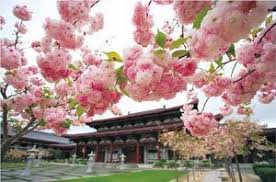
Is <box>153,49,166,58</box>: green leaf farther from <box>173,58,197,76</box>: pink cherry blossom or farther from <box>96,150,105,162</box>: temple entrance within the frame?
<box>96,150,105,162</box>: temple entrance

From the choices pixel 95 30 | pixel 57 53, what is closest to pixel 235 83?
pixel 57 53

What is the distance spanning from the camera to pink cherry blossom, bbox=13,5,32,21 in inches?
188

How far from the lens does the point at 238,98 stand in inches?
88.0

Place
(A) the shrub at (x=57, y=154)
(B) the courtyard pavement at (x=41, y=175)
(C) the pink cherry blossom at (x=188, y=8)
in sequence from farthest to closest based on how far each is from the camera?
(A) the shrub at (x=57, y=154) < (B) the courtyard pavement at (x=41, y=175) < (C) the pink cherry blossom at (x=188, y=8)

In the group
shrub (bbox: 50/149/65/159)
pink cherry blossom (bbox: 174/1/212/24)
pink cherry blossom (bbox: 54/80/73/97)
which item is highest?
shrub (bbox: 50/149/65/159)

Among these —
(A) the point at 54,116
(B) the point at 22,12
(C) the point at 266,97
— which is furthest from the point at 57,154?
(C) the point at 266,97

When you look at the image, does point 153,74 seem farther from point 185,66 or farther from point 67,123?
point 67,123

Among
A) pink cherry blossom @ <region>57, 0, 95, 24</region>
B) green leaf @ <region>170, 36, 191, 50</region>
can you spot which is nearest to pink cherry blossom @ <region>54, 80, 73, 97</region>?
pink cherry blossom @ <region>57, 0, 95, 24</region>

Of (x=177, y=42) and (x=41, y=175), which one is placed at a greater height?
(x=177, y=42)

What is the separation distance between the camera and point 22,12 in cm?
480

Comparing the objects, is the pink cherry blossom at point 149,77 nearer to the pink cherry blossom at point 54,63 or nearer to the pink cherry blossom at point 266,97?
the pink cherry blossom at point 54,63

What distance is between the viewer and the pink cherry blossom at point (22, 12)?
477cm

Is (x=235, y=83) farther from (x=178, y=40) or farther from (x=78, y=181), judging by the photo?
(x=78, y=181)

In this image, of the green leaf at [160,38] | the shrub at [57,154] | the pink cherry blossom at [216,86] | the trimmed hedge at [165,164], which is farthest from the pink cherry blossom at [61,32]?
the shrub at [57,154]
